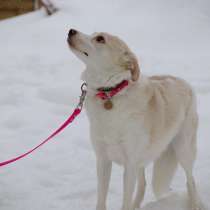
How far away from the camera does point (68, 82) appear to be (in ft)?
21.9

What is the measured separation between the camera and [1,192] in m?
3.80

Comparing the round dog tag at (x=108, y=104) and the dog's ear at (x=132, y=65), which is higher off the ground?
the dog's ear at (x=132, y=65)

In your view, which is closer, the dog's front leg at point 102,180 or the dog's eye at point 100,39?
the dog's eye at point 100,39

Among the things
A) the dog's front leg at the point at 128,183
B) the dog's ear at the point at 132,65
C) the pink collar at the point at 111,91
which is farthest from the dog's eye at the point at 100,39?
the dog's front leg at the point at 128,183

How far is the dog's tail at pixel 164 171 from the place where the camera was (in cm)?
360

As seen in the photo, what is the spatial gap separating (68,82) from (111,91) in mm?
3842

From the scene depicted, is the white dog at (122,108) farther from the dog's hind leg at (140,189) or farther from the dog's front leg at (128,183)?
the dog's hind leg at (140,189)

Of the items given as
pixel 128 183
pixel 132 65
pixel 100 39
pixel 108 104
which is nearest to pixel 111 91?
pixel 108 104

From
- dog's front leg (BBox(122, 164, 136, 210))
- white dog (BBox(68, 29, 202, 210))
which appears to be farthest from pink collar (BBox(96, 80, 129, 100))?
dog's front leg (BBox(122, 164, 136, 210))

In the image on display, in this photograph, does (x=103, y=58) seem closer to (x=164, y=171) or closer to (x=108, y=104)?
(x=108, y=104)

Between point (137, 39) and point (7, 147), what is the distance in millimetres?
3952

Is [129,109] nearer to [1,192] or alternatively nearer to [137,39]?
[1,192]

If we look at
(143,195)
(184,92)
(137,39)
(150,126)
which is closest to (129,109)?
(150,126)

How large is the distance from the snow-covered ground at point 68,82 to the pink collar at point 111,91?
3.17 feet
